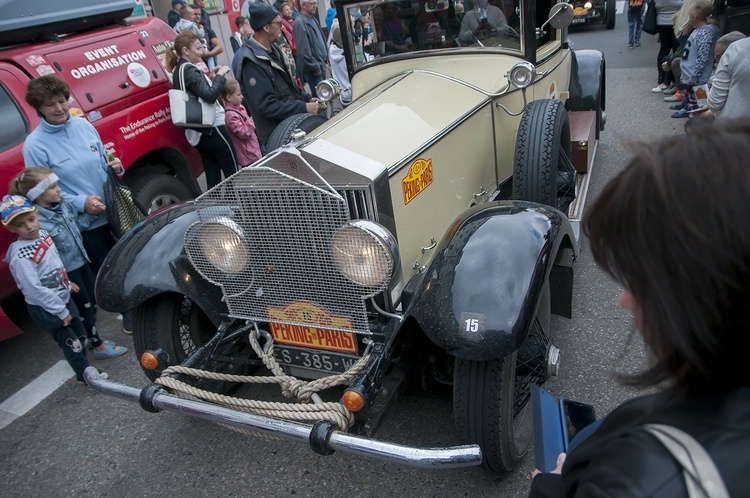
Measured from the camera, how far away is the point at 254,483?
8.53 feet

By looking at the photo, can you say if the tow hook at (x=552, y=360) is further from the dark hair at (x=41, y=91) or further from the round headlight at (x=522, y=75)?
the dark hair at (x=41, y=91)

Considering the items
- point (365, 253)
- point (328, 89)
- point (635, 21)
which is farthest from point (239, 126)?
point (635, 21)

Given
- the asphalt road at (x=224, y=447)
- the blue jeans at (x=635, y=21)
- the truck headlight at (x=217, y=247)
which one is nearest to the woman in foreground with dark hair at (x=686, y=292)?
the asphalt road at (x=224, y=447)

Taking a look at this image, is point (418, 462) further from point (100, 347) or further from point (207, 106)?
point (207, 106)

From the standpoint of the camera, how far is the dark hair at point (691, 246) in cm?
75

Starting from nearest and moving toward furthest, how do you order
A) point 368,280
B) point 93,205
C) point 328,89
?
point 368,280 → point 93,205 → point 328,89

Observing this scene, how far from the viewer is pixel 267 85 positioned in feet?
15.7

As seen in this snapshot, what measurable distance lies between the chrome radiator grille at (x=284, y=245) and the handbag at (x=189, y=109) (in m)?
2.49

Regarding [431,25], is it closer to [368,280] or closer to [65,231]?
[368,280]

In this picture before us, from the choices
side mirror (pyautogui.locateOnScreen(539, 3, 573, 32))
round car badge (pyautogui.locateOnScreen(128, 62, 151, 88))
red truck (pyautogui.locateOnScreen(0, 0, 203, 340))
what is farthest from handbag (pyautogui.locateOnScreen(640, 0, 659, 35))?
round car badge (pyautogui.locateOnScreen(128, 62, 151, 88))

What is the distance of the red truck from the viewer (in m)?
3.98

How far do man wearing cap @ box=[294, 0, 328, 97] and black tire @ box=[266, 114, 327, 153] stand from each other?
10.8ft

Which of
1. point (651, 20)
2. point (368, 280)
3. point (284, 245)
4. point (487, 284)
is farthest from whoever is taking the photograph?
point (651, 20)

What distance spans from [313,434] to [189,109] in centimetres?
356
